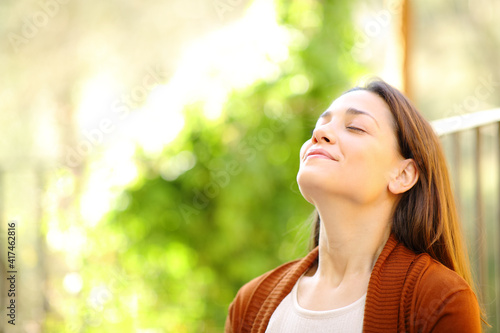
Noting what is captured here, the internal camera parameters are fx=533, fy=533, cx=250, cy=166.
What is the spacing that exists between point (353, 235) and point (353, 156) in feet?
0.70

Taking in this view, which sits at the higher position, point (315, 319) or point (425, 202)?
point (425, 202)

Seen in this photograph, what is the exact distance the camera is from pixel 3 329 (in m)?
3.73

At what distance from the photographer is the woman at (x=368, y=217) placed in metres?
1.29

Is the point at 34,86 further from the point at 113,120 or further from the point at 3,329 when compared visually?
the point at 3,329

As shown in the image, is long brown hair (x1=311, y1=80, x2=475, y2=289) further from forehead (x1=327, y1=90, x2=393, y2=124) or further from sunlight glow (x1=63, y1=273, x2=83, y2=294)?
sunlight glow (x1=63, y1=273, x2=83, y2=294)

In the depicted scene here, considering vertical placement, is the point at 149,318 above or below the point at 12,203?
below

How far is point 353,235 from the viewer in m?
1.39

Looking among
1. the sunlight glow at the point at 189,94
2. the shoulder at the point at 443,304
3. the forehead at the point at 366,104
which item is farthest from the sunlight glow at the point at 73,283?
the shoulder at the point at 443,304

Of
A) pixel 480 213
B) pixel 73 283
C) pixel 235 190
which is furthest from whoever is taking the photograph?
pixel 73 283

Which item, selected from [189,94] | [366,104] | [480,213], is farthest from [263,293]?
[189,94]

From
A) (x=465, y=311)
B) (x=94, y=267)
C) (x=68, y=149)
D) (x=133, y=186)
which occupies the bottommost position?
(x=94, y=267)

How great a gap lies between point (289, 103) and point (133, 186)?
1.00 meters

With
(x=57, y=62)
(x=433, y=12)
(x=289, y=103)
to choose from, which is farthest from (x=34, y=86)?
(x=433, y=12)

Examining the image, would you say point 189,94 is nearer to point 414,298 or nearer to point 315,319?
point 315,319
